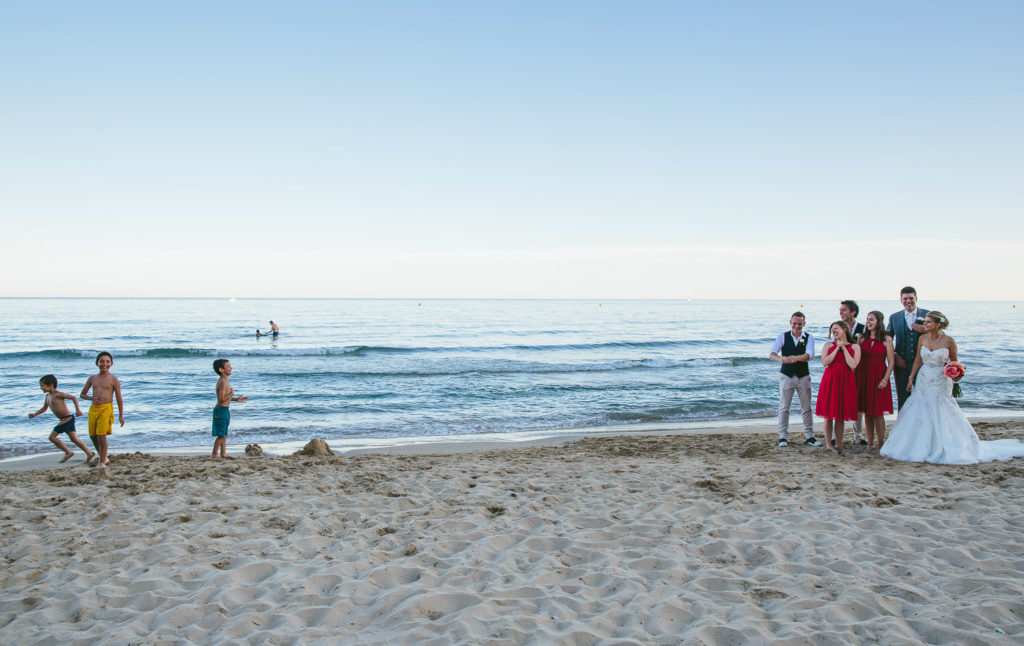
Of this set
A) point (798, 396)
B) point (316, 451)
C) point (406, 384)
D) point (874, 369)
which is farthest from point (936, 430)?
point (406, 384)

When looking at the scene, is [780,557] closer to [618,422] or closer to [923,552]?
[923,552]

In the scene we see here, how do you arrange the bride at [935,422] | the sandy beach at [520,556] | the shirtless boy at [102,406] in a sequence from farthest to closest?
the shirtless boy at [102,406], the bride at [935,422], the sandy beach at [520,556]

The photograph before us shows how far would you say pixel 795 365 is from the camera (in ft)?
27.3

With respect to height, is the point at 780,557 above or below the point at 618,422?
above

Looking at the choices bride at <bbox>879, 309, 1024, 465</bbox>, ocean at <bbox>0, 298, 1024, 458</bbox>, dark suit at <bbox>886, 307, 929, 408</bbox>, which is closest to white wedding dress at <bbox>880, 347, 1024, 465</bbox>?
bride at <bbox>879, 309, 1024, 465</bbox>

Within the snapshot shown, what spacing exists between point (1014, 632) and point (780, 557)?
1.31 m

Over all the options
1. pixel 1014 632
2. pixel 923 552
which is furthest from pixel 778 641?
pixel 923 552

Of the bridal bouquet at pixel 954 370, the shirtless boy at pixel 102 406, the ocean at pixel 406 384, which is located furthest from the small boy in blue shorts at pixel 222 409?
the bridal bouquet at pixel 954 370

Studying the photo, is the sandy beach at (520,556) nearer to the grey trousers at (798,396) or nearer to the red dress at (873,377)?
the red dress at (873,377)

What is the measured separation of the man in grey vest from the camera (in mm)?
8062

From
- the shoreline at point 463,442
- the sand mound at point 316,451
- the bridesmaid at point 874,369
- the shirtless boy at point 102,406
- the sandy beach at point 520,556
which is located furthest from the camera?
the shoreline at point 463,442

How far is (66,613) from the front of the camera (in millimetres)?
3574

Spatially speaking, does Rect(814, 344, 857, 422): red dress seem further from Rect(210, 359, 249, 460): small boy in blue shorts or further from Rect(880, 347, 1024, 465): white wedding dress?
Rect(210, 359, 249, 460): small boy in blue shorts

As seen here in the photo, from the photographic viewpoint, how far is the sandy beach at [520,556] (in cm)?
332
